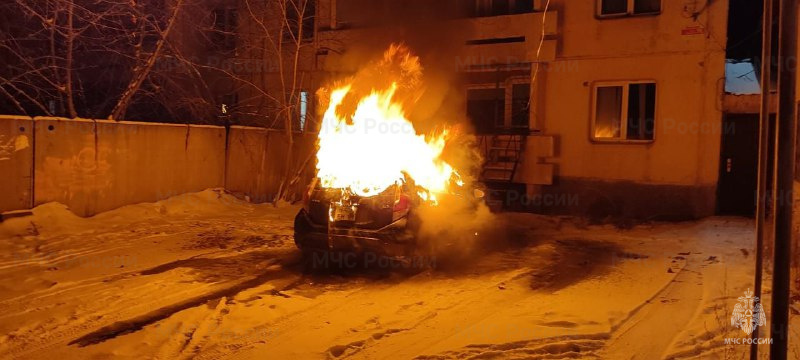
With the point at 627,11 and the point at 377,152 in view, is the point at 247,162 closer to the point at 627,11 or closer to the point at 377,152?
the point at 377,152

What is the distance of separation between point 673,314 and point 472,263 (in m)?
3.07

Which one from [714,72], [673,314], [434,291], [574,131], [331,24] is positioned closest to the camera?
[673,314]

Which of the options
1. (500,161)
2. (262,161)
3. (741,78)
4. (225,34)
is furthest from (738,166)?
(225,34)

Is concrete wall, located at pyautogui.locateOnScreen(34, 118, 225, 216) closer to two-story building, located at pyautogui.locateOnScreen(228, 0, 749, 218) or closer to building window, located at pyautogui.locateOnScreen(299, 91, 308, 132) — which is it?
building window, located at pyautogui.locateOnScreen(299, 91, 308, 132)

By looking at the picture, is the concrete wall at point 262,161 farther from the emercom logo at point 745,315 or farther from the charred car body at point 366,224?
the emercom logo at point 745,315

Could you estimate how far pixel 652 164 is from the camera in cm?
1351

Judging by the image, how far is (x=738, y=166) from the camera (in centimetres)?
1341

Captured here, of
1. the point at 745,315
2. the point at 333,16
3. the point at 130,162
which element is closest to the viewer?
the point at 745,315

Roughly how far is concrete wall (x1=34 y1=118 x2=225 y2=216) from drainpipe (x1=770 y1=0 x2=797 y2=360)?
10.8 metres

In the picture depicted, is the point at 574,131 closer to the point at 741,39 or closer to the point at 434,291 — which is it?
the point at 741,39

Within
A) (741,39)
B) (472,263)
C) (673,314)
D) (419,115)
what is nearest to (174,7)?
(419,115)

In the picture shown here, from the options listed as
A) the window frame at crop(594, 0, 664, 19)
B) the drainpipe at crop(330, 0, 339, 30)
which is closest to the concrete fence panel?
the drainpipe at crop(330, 0, 339, 30)

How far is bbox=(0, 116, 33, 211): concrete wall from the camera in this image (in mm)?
9586

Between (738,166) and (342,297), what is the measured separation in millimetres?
10892
